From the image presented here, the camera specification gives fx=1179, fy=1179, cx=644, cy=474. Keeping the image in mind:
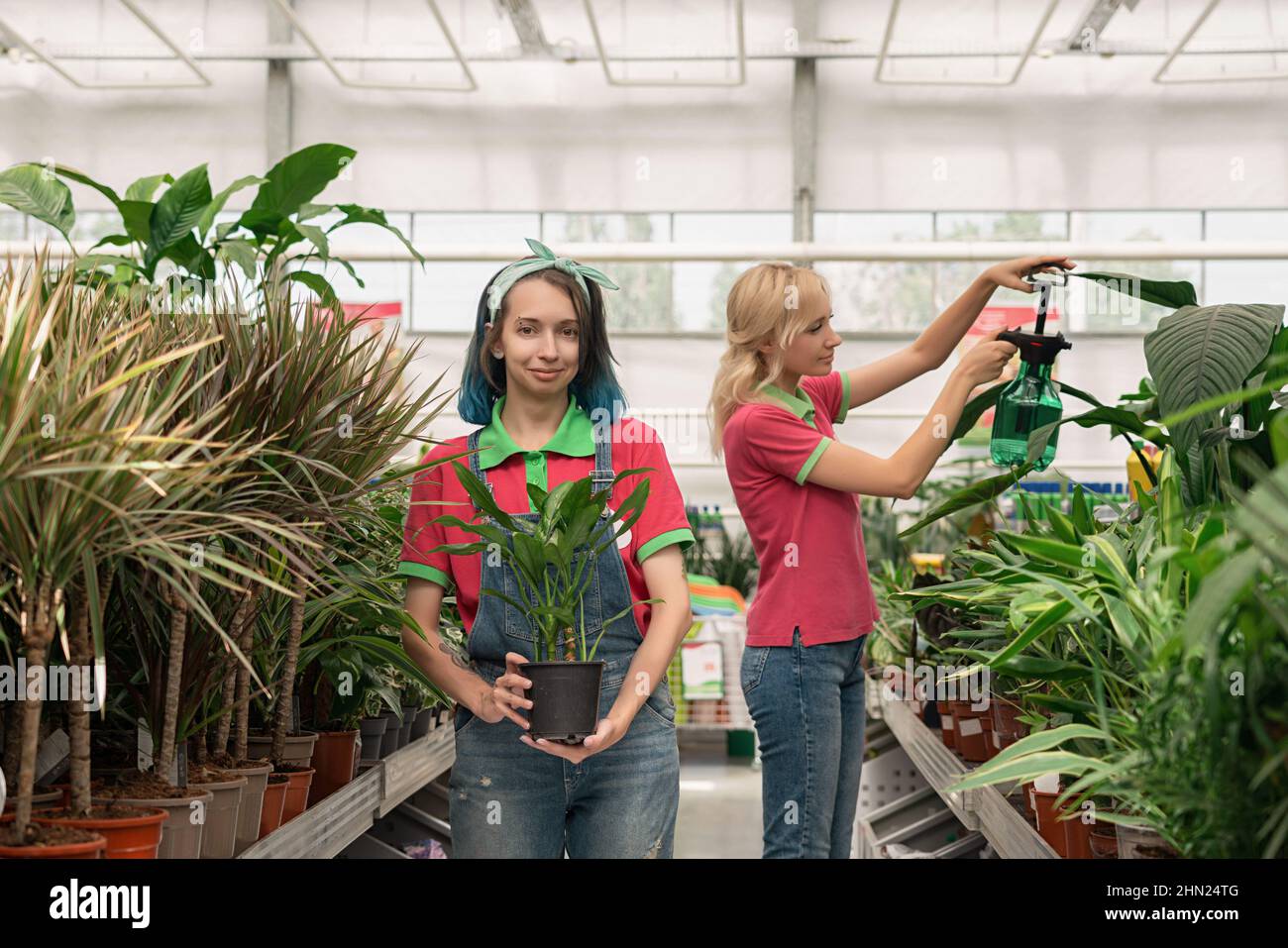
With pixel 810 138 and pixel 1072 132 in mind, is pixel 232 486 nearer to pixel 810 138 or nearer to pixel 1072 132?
pixel 810 138

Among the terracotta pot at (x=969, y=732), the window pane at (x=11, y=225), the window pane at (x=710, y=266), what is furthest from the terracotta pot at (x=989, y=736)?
the window pane at (x=11, y=225)

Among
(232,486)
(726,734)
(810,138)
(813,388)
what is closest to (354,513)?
(232,486)

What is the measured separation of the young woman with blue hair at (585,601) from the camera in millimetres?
1570

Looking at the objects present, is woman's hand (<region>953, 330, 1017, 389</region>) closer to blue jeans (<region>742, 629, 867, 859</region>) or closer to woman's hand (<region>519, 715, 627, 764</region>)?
blue jeans (<region>742, 629, 867, 859</region>)

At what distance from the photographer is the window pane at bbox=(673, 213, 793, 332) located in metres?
9.71

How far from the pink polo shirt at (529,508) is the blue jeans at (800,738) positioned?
53 cm

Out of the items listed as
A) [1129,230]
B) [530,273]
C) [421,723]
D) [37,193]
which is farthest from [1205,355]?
[1129,230]

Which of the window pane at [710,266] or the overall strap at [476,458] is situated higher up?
the window pane at [710,266]

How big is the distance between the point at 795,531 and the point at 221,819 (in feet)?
3.68

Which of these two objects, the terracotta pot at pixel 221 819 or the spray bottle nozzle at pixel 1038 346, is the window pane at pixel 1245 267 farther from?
the terracotta pot at pixel 221 819

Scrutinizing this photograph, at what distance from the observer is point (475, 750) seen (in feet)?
5.25

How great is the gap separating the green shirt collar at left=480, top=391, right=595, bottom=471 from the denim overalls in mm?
43

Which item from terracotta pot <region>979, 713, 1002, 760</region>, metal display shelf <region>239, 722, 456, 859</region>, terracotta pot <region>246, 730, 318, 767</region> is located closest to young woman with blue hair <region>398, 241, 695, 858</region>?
metal display shelf <region>239, 722, 456, 859</region>

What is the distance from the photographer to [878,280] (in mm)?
9797
